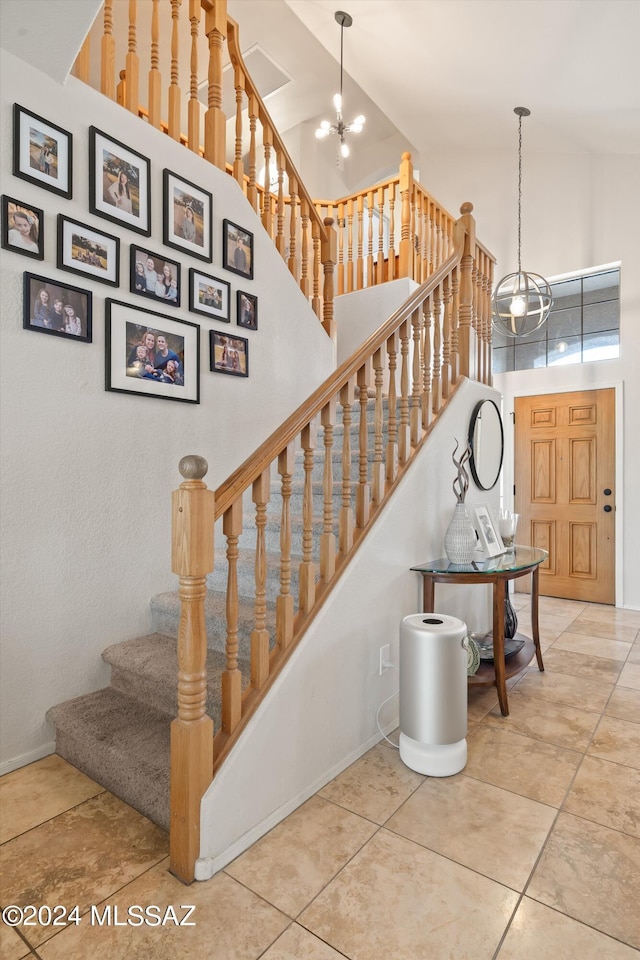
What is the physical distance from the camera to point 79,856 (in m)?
1.59

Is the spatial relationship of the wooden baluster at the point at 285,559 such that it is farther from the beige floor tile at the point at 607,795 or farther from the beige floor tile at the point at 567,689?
the beige floor tile at the point at 567,689

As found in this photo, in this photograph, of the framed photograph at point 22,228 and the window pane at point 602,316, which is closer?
the framed photograph at point 22,228

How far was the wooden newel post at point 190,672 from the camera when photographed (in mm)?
1461

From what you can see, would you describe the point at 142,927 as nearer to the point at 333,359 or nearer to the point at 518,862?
the point at 518,862

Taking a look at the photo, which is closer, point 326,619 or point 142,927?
point 142,927

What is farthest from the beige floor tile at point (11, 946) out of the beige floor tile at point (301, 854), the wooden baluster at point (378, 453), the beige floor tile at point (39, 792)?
the wooden baluster at point (378, 453)

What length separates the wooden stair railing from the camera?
58.8 inches

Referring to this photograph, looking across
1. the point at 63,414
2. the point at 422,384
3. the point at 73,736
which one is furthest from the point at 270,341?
the point at 73,736

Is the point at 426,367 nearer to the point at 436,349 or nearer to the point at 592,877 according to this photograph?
the point at 436,349

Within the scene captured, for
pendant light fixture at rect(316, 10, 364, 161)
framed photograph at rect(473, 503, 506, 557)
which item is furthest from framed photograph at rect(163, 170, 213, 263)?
pendant light fixture at rect(316, 10, 364, 161)

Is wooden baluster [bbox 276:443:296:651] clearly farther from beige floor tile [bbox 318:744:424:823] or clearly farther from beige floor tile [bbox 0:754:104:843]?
beige floor tile [bbox 0:754:104:843]

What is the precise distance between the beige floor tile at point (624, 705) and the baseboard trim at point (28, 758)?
258cm

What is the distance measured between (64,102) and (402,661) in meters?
2.70

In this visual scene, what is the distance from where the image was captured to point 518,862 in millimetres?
1591
